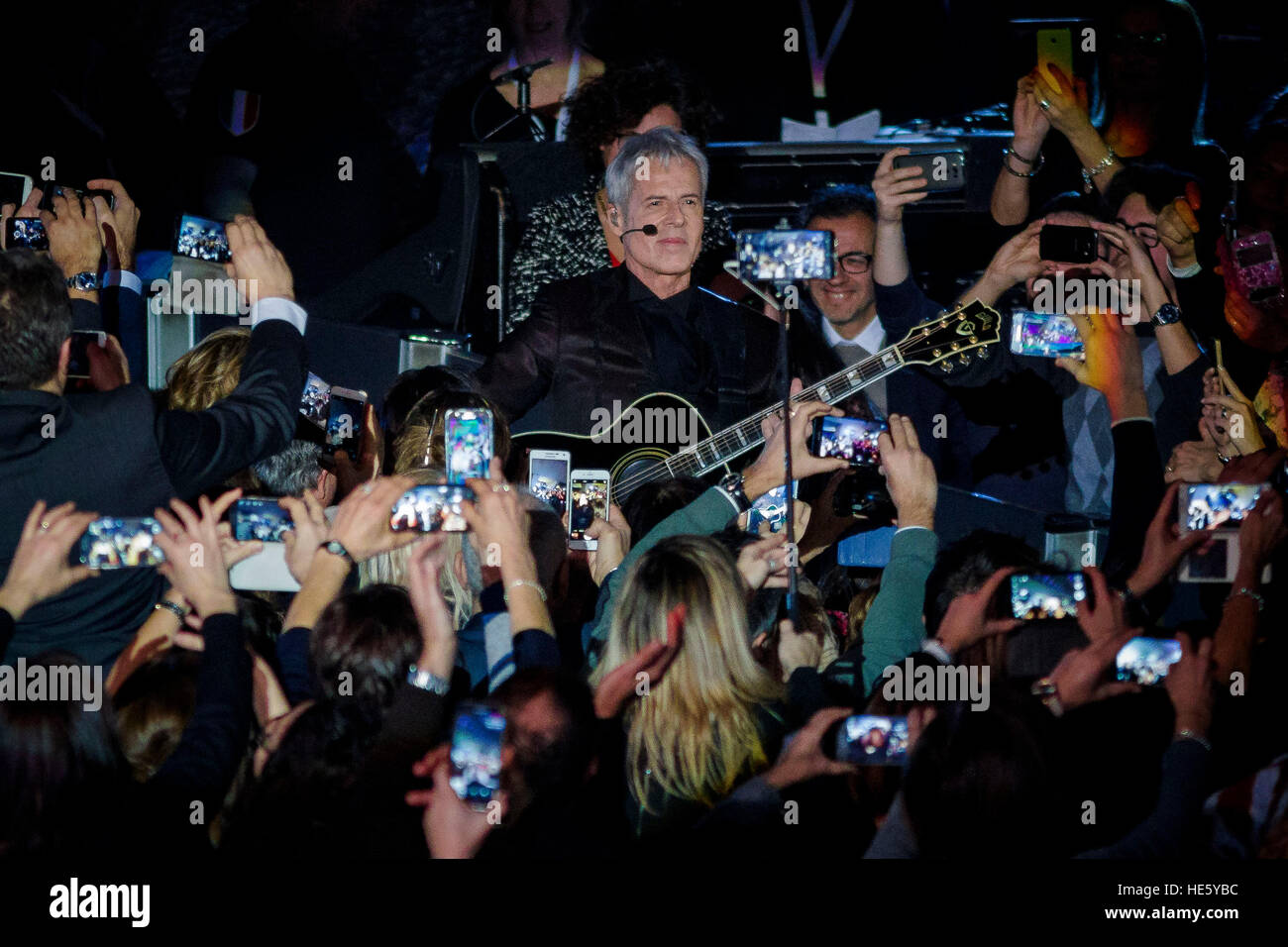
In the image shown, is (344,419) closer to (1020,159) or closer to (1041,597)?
(1041,597)

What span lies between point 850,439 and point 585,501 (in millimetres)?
684

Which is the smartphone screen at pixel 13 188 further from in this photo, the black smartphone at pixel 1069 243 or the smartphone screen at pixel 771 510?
the black smartphone at pixel 1069 243

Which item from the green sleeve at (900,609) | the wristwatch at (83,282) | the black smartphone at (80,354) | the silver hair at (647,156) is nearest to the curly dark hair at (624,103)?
the silver hair at (647,156)

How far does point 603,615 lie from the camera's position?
309cm

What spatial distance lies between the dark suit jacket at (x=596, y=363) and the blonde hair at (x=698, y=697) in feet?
5.53

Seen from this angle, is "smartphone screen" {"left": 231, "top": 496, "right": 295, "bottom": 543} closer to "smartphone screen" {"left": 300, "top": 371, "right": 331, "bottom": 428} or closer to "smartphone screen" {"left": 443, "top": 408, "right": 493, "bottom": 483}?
"smartphone screen" {"left": 443, "top": 408, "right": 493, "bottom": 483}

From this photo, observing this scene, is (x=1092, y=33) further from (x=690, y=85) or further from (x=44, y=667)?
(x=44, y=667)

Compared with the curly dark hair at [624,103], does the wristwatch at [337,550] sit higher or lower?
lower

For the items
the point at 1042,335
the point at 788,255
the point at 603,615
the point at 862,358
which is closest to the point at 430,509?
the point at 603,615

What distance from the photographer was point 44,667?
8.68 feet

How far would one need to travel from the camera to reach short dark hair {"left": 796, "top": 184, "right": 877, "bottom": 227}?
15.0 ft

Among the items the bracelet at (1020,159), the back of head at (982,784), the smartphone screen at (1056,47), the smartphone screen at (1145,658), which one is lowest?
the back of head at (982,784)

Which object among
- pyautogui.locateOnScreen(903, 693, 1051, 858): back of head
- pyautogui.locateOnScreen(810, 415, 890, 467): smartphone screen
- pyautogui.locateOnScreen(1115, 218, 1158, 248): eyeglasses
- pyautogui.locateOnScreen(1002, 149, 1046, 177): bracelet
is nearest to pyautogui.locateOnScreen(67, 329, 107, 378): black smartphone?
pyautogui.locateOnScreen(810, 415, 890, 467): smartphone screen

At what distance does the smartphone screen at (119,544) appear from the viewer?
2.73 metres
